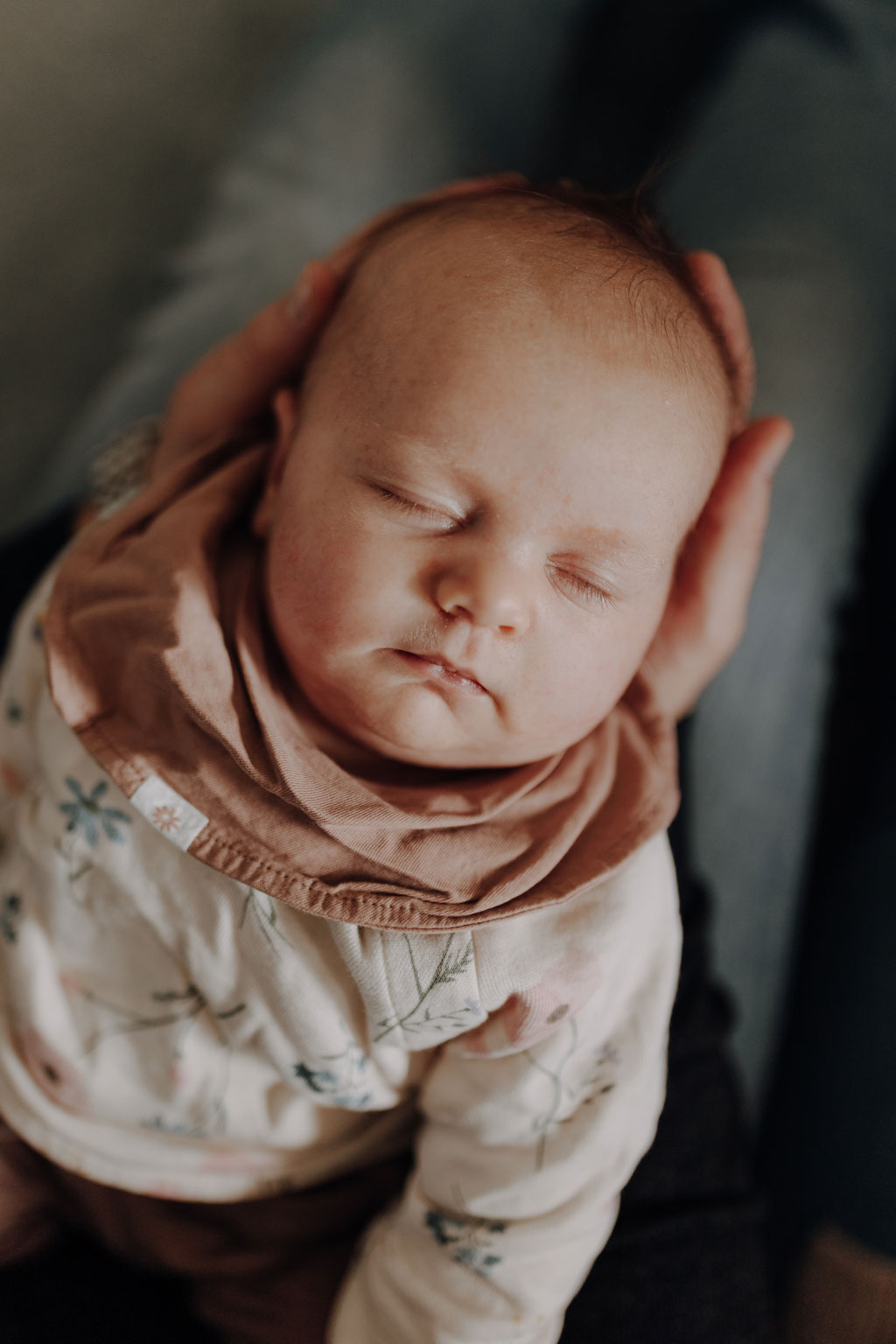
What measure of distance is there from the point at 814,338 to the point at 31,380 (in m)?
1.29

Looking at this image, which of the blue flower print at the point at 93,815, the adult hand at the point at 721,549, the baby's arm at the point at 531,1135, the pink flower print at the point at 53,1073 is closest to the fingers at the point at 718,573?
the adult hand at the point at 721,549

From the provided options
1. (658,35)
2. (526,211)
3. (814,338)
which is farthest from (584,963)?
(658,35)

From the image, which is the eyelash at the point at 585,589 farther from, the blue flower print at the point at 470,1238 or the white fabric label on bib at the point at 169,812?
the blue flower print at the point at 470,1238

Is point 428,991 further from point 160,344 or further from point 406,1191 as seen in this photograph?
point 160,344

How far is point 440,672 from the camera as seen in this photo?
66 centimetres

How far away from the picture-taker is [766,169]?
4.01ft

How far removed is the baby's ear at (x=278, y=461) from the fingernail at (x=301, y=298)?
0.08m

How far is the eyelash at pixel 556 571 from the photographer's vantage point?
0.66 metres

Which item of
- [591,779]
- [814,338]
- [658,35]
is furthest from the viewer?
[658,35]

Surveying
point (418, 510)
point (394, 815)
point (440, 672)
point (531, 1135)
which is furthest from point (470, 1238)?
point (418, 510)

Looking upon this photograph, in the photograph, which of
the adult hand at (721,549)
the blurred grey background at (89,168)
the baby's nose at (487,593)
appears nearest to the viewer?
the baby's nose at (487,593)

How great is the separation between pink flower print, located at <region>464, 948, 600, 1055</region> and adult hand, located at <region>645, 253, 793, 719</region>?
0.79 ft

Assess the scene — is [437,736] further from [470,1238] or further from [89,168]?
[89,168]

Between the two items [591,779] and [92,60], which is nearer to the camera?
[591,779]
